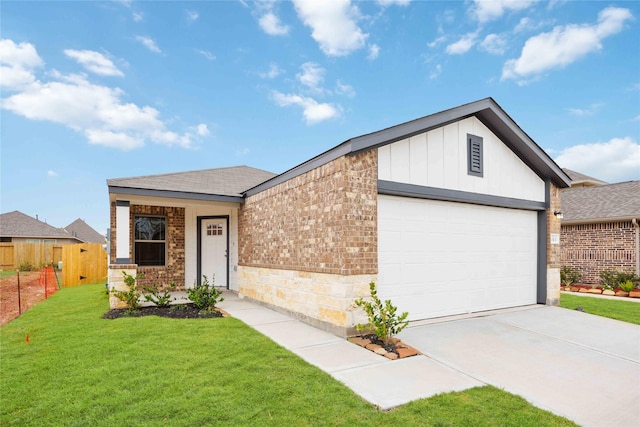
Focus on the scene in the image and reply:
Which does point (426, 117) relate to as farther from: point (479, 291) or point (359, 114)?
point (359, 114)

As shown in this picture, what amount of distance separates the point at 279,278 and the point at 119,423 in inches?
194

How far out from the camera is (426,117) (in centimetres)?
Result: 673

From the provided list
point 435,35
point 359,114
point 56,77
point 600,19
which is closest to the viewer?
point 600,19

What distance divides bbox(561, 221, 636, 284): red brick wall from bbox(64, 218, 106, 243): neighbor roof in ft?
148

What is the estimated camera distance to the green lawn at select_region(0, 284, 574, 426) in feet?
10.7

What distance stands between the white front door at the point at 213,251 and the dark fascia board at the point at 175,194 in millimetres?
2056

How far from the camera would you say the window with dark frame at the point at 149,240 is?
11102 mm

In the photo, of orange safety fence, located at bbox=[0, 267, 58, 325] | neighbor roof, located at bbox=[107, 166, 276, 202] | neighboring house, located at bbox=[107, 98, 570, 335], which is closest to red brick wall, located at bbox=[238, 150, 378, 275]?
neighboring house, located at bbox=[107, 98, 570, 335]

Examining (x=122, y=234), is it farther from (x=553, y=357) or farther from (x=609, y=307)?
(x=609, y=307)

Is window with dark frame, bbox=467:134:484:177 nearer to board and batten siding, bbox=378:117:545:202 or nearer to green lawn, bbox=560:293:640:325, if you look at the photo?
board and batten siding, bbox=378:117:545:202

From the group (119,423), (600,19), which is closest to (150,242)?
(119,423)

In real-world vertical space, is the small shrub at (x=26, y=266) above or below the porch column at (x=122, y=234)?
below

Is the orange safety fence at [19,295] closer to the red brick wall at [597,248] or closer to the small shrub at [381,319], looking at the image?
the small shrub at [381,319]

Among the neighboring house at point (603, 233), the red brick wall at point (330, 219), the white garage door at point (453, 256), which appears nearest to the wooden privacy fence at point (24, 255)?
the red brick wall at point (330, 219)
